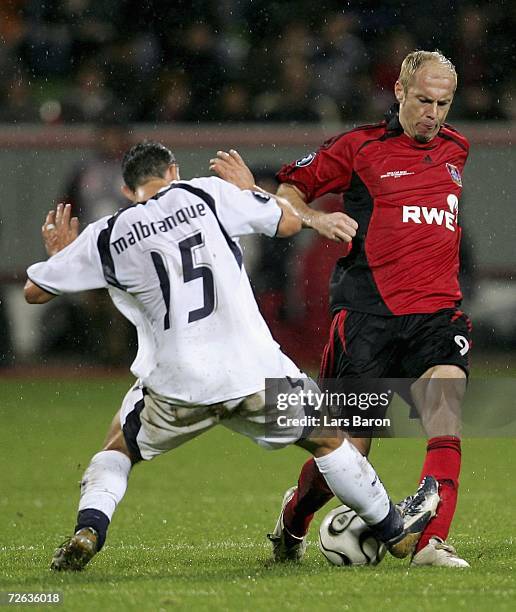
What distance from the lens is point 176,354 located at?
17.4ft

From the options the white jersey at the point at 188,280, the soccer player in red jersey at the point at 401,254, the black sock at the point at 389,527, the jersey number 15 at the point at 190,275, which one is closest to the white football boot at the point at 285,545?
the soccer player in red jersey at the point at 401,254

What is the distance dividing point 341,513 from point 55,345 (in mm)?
8082

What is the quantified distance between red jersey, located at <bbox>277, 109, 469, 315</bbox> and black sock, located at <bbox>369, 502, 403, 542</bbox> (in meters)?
1.00

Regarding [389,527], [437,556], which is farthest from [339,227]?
[437,556]

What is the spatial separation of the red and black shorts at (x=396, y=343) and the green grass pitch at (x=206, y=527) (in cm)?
82

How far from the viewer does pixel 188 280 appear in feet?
17.5

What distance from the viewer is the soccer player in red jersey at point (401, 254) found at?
5.99m

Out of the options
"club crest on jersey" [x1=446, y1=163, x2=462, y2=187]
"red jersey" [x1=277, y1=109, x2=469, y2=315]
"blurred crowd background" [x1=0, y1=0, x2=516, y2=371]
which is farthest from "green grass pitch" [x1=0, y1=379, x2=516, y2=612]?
"blurred crowd background" [x1=0, y1=0, x2=516, y2=371]

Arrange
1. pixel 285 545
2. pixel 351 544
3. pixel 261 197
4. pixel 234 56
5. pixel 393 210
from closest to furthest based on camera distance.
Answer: pixel 261 197
pixel 351 544
pixel 285 545
pixel 393 210
pixel 234 56

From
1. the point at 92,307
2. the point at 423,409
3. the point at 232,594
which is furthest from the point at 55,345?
the point at 232,594

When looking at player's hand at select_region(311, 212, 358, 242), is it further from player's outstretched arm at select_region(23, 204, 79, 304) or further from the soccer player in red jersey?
player's outstretched arm at select_region(23, 204, 79, 304)

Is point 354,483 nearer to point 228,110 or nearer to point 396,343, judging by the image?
point 396,343

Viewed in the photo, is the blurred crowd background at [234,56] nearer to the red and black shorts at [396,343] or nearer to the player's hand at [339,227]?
the red and black shorts at [396,343]

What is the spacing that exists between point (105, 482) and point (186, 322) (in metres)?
0.71
